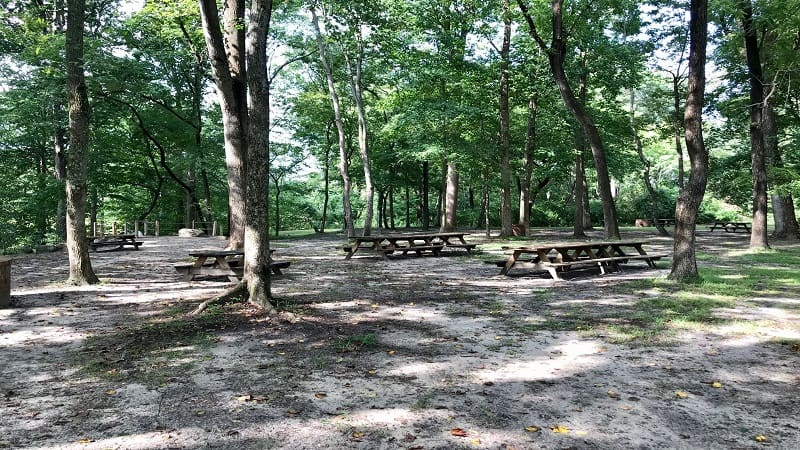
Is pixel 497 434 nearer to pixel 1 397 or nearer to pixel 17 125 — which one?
pixel 1 397

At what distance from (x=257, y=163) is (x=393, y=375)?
3480mm

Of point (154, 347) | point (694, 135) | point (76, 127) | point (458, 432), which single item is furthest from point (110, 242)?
point (694, 135)

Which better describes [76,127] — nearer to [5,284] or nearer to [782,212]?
[5,284]

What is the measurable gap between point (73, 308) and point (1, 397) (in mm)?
3686

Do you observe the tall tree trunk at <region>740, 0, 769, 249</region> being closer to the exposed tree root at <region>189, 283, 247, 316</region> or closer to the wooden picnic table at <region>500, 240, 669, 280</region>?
the wooden picnic table at <region>500, 240, 669, 280</region>

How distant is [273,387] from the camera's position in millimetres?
3715

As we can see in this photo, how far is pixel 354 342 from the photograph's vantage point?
4957 mm

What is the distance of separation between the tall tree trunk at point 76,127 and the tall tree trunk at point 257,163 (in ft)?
12.9

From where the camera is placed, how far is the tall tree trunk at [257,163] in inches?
245

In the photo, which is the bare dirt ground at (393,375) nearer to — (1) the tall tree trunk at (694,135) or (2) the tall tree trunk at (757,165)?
(1) the tall tree trunk at (694,135)

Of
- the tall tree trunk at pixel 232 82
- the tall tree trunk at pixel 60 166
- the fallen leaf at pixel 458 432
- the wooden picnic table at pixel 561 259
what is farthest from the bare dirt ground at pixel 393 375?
the tall tree trunk at pixel 60 166

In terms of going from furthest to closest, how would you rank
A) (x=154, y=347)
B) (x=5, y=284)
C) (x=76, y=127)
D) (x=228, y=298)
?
(x=76, y=127), (x=5, y=284), (x=228, y=298), (x=154, y=347)

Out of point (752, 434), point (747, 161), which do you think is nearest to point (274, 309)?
point (752, 434)

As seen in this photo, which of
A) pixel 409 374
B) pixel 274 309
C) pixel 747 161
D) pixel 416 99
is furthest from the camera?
pixel 416 99
